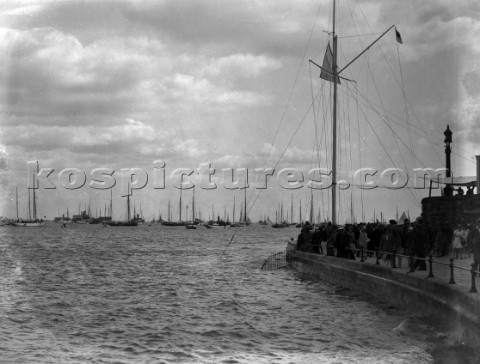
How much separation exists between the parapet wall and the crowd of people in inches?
25.0

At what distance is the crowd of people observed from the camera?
21.8 metres

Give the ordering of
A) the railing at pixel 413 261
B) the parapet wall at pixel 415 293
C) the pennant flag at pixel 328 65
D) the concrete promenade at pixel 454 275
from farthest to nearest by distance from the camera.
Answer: the pennant flag at pixel 328 65 < the concrete promenade at pixel 454 275 < the railing at pixel 413 261 < the parapet wall at pixel 415 293

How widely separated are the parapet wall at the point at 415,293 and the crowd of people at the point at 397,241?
2.08 feet

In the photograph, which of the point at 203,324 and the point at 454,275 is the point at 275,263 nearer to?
the point at 203,324

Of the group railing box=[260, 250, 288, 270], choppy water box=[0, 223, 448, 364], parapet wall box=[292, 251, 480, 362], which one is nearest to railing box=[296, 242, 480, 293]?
parapet wall box=[292, 251, 480, 362]

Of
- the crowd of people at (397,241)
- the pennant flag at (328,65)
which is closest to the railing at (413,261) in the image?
the crowd of people at (397,241)

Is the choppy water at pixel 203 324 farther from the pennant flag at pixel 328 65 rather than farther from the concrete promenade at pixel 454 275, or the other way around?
the pennant flag at pixel 328 65

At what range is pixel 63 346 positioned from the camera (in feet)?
58.9

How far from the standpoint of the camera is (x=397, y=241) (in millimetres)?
25016

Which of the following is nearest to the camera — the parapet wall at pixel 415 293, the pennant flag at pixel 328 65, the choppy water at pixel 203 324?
the parapet wall at pixel 415 293

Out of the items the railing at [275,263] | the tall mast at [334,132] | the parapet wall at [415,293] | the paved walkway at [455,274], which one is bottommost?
the railing at [275,263]

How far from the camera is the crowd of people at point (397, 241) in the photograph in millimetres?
21766

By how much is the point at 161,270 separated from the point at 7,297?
16.5m

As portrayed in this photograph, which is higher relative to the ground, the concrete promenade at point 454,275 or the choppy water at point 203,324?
the concrete promenade at point 454,275
